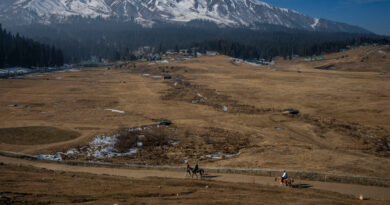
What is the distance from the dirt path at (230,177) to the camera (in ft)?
96.9

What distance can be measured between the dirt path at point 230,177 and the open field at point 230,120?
414 centimetres

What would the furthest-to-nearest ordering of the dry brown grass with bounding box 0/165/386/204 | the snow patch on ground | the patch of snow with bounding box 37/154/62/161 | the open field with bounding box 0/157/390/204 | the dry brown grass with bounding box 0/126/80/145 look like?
the dry brown grass with bounding box 0/126/80/145 → the snow patch on ground → the patch of snow with bounding box 37/154/62/161 → the open field with bounding box 0/157/390/204 → the dry brown grass with bounding box 0/165/386/204

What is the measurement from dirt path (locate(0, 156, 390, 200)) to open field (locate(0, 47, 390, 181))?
13.6 ft

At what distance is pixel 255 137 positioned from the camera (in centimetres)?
5500

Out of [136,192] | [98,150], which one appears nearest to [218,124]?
[98,150]

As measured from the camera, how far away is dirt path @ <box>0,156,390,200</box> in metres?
29.5

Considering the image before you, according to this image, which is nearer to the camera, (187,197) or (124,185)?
(187,197)

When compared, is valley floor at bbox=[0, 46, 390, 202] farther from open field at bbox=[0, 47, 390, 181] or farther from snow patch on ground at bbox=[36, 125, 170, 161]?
snow patch on ground at bbox=[36, 125, 170, 161]

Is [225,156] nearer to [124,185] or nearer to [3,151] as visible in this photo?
[124,185]

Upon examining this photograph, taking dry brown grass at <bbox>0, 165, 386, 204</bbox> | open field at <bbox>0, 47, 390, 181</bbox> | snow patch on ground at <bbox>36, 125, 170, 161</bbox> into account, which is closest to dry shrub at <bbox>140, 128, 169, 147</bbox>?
open field at <bbox>0, 47, 390, 181</bbox>

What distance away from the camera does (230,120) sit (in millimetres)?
67812

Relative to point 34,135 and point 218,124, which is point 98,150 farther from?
point 218,124

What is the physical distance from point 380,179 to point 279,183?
10.4 metres

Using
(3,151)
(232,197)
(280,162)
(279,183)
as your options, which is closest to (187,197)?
(232,197)
